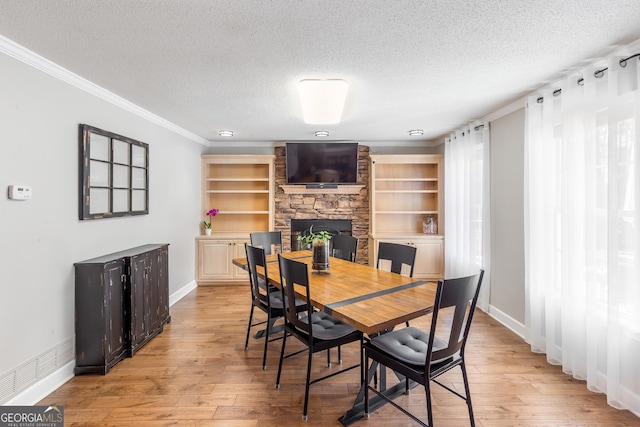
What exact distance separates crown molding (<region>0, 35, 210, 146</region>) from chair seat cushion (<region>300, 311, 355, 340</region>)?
2737 mm

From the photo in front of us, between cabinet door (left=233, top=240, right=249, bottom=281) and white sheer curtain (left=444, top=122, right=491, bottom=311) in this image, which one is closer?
white sheer curtain (left=444, top=122, right=491, bottom=311)

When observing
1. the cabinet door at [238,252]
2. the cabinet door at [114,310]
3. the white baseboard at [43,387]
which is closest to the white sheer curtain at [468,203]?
the cabinet door at [238,252]

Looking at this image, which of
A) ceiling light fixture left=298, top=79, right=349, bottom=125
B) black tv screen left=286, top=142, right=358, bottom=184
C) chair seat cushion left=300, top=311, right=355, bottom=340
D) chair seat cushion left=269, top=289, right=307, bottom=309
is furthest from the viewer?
black tv screen left=286, top=142, right=358, bottom=184

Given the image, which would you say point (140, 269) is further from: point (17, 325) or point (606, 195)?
point (606, 195)

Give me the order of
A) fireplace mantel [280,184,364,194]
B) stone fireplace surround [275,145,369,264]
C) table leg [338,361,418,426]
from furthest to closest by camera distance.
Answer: stone fireplace surround [275,145,369,264] < fireplace mantel [280,184,364,194] < table leg [338,361,418,426]

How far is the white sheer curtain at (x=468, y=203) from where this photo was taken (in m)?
3.64

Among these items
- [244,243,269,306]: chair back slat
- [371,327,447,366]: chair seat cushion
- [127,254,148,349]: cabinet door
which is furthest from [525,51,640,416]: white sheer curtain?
[127,254,148,349]: cabinet door

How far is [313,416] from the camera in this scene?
6.28 ft

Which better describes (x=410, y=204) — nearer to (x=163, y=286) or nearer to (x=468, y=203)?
(x=468, y=203)

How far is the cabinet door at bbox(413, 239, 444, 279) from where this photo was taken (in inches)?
190

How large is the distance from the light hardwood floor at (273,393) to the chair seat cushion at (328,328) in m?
0.49

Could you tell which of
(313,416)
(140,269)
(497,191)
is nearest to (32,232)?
(140,269)

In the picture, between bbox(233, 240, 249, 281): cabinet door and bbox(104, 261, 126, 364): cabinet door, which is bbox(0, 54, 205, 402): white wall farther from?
bbox(233, 240, 249, 281): cabinet door

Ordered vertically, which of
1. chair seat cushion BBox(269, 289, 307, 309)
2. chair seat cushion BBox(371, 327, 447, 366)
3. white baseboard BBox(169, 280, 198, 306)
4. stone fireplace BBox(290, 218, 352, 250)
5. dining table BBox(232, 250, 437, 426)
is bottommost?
white baseboard BBox(169, 280, 198, 306)
